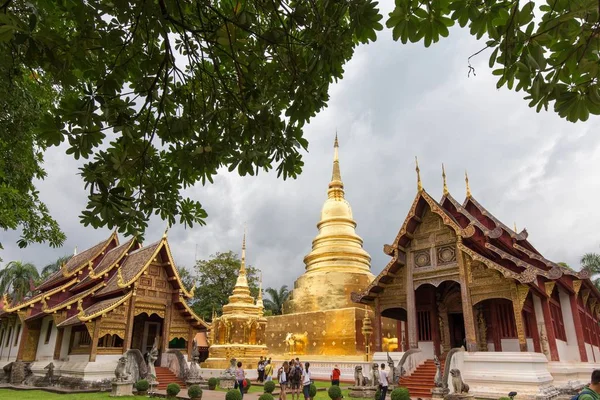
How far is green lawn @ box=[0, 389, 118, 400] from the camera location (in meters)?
13.0

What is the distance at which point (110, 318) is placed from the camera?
16156 mm

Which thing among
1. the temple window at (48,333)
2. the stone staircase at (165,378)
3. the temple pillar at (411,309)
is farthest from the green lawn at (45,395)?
the temple pillar at (411,309)

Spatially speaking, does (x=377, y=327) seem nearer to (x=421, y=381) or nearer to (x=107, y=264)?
(x=421, y=381)

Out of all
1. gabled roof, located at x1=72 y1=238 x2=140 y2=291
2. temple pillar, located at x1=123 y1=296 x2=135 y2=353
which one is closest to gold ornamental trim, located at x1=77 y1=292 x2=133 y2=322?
temple pillar, located at x1=123 y1=296 x2=135 y2=353

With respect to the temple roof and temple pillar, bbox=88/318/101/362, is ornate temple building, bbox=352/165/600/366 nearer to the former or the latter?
the temple roof

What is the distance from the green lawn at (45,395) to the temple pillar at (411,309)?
10.3 meters

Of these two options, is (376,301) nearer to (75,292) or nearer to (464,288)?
(464,288)

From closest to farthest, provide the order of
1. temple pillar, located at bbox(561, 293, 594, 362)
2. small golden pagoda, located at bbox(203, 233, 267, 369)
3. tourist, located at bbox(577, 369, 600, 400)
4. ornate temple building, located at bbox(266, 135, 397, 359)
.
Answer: tourist, located at bbox(577, 369, 600, 400)
temple pillar, located at bbox(561, 293, 594, 362)
ornate temple building, located at bbox(266, 135, 397, 359)
small golden pagoda, located at bbox(203, 233, 267, 369)

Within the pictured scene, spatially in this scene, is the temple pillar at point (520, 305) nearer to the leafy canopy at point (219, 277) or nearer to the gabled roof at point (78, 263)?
the gabled roof at point (78, 263)

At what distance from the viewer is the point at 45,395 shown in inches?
547

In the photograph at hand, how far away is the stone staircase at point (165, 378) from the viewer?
1652 centimetres

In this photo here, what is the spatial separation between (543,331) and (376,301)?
5836mm

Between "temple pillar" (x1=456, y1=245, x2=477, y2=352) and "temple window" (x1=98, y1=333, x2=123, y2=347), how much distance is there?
45.0 ft

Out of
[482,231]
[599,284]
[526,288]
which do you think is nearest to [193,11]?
[526,288]
